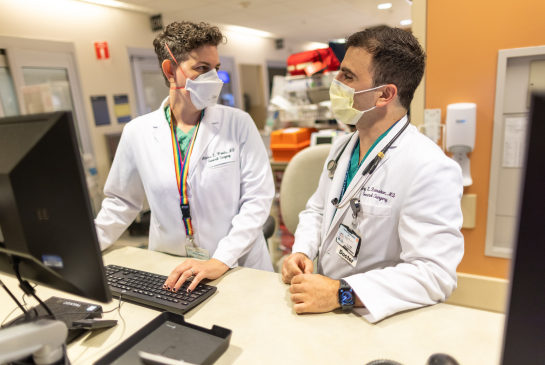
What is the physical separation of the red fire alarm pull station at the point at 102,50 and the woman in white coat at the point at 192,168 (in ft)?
11.9

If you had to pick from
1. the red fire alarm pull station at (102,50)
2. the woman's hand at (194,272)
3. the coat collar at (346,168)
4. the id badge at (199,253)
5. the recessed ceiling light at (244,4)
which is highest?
the recessed ceiling light at (244,4)

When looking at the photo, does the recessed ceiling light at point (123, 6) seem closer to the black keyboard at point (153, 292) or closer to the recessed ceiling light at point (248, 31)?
the recessed ceiling light at point (248, 31)

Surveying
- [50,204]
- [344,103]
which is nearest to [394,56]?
[344,103]

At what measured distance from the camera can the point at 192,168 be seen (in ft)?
4.94

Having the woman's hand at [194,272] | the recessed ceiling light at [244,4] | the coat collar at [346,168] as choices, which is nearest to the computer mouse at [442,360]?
the coat collar at [346,168]

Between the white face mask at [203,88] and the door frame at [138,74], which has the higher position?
the door frame at [138,74]

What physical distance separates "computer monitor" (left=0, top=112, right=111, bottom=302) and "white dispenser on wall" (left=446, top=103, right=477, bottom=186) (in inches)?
89.2

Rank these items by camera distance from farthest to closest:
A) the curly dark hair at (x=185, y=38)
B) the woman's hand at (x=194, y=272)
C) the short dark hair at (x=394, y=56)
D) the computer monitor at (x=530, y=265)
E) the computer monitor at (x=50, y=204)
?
1. the curly dark hair at (x=185, y=38)
2. the short dark hair at (x=394, y=56)
3. the woman's hand at (x=194, y=272)
4. the computer monitor at (x=50, y=204)
5. the computer monitor at (x=530, y=265)

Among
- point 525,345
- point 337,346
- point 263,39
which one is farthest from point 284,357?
point 263,39

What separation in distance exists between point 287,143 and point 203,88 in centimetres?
182

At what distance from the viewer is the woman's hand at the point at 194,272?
1.12 metres

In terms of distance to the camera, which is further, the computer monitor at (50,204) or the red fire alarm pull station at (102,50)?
the red fire alarm pull station at (102,50)

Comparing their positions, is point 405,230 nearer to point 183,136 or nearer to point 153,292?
point 153,292

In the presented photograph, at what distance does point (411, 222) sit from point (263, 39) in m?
7.87
